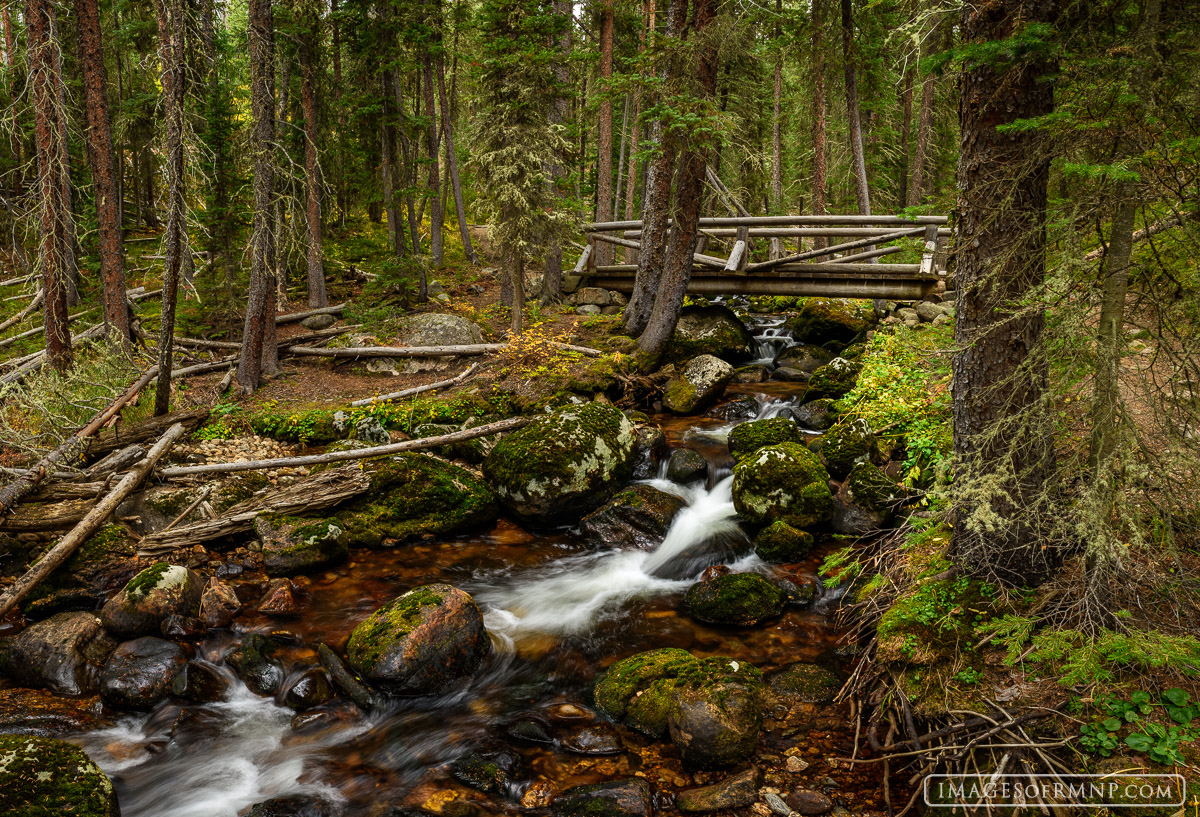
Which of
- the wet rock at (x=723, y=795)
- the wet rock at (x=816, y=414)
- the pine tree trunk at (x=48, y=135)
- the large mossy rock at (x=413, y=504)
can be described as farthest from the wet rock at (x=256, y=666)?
the wet rock at (x=816, y=414)

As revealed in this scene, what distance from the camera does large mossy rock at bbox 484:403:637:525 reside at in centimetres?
927

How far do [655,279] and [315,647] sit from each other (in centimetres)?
1010

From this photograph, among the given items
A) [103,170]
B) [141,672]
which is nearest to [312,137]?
→ [103,170]

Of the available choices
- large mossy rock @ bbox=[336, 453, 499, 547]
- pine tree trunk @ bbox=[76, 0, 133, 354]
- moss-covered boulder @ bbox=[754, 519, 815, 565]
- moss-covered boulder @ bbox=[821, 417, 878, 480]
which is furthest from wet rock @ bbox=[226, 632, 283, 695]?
moss-covered boulder @ bbox=[821, 417, 878, 480]

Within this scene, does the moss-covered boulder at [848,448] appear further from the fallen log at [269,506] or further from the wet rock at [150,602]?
the wet rock at [150,602]

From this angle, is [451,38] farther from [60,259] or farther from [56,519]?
[56,519]

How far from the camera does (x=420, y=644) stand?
6277 millimetres

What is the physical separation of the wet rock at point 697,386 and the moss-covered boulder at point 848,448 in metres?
3.46

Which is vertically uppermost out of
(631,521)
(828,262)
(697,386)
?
(828,262)

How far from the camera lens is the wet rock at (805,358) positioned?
14.8 metres

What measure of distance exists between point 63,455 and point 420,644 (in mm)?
6411

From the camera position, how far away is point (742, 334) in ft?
50.1

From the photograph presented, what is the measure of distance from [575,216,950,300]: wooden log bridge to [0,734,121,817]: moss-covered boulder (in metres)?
12.0

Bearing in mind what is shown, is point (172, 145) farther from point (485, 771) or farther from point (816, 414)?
point (816, 414)
